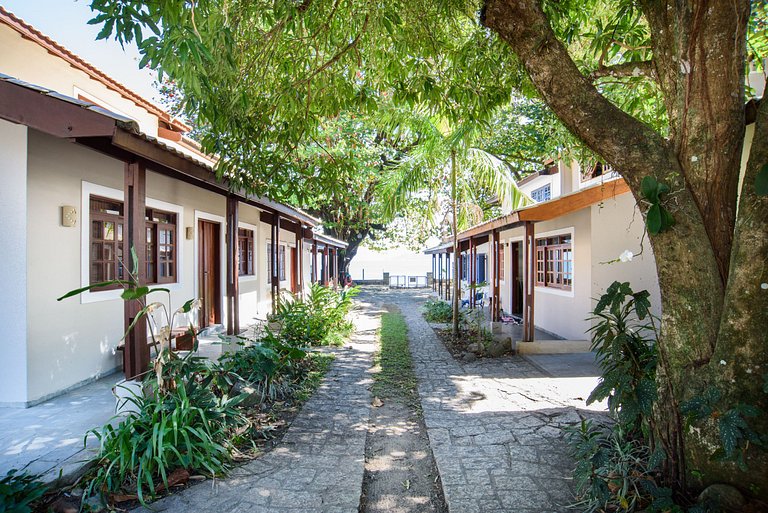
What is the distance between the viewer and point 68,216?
17.4 feet

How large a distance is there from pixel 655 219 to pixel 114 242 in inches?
256

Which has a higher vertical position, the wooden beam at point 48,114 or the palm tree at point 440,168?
the palm tree at point 440,168

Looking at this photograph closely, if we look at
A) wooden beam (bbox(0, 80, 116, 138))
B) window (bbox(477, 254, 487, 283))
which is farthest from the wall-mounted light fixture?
window (bbox(477, 254, 487, 283))

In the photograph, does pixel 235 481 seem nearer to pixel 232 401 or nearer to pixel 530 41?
pixel 232 401

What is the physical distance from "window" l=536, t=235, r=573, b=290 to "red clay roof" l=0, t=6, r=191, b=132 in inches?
365

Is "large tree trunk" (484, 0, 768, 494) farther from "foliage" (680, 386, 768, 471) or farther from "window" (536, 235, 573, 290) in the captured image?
"window" (536, 235, 573, 290)

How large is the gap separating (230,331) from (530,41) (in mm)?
6089

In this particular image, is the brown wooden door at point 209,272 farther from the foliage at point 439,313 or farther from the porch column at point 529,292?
the foliage at point 439,313

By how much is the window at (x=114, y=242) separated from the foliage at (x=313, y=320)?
2.15 metres

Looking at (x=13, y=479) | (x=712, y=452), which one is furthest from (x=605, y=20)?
(x=13, y=479)

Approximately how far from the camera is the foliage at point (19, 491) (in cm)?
279

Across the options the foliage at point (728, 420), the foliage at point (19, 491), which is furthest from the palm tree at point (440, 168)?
the foliage at point (19, 491)

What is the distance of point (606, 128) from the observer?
3199mm

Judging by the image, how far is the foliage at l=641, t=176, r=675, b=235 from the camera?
289 centimetres
